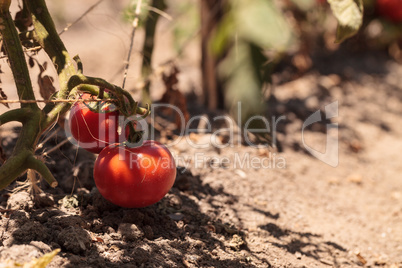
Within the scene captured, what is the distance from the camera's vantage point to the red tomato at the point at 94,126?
1.35 m

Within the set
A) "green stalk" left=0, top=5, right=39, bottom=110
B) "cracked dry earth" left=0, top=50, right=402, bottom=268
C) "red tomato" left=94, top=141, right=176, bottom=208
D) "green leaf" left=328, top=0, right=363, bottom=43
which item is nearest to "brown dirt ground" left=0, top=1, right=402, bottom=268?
"cracked dry earth" left=0, top=50, right=402, bottom=268

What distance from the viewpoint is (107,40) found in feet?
13.6

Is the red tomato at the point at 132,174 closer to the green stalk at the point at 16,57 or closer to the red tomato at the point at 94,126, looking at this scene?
the red tomato at the point at 94,126

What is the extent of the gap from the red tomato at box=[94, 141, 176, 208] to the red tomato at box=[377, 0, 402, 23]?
2327 millimetres

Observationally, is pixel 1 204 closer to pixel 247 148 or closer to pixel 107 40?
pixel 247 148

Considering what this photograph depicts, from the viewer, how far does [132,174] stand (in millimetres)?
1316

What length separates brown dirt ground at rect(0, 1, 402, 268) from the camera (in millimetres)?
1305

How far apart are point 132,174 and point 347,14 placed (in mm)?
754

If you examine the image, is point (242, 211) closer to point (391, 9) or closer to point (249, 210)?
point (249, 210)

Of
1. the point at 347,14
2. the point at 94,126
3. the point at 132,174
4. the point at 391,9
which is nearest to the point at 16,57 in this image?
the point at 94,126

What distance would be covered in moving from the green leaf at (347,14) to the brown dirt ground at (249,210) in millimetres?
735

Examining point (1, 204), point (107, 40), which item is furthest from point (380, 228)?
point (107, 40)

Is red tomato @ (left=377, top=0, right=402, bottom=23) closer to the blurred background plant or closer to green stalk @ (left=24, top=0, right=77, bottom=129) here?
the blurred background plant

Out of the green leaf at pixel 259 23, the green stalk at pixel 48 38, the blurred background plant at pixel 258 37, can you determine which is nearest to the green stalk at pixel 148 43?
the blurred background plant at pixel 258 37
